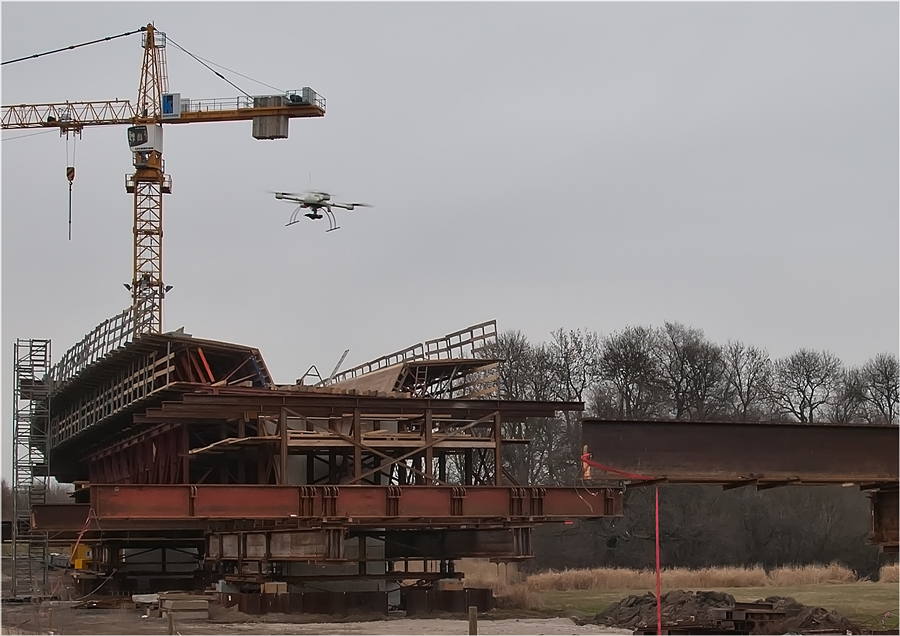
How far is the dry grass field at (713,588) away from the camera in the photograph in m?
33.2

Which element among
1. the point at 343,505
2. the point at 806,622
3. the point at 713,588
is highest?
the point at 343,505

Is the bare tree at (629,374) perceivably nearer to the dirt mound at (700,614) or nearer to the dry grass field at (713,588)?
the dry grass field at (713,588)

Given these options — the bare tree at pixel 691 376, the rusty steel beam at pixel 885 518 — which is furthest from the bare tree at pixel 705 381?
the rusty steel beam at pixel 885 518

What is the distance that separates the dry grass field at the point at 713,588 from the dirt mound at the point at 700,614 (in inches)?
92.7

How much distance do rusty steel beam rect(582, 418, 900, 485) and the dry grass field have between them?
8.53m

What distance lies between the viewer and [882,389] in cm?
7925

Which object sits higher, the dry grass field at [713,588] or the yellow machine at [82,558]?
the yellow machine at [82,558]

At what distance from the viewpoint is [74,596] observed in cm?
4484

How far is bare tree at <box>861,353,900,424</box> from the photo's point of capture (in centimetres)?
7806

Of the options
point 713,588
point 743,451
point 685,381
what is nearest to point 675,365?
point 685,381

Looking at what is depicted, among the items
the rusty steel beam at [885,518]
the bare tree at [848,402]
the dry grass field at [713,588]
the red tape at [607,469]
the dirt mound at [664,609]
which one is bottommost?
the dry grass field at [713,588]

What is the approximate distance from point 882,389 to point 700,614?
55934 mm

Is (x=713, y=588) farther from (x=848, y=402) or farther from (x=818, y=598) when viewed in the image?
(x=848, y=402)

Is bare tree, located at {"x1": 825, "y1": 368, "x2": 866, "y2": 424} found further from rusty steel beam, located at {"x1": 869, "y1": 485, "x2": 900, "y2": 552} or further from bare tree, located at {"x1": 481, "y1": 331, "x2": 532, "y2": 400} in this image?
rusty steel beam, located at {"x1": 869, "y1": 485, "x2": 900, "y2": 552}
